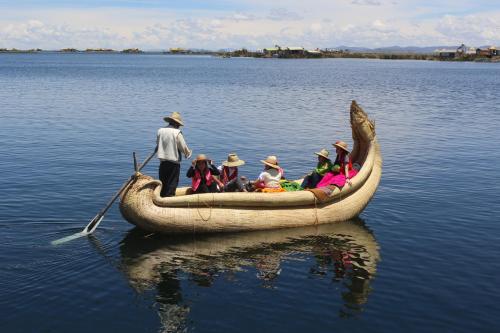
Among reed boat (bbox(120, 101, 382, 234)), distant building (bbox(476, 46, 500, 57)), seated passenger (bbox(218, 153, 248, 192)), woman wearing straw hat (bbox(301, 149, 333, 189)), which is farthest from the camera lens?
distant building (bbox(476, 46, 500, 57))

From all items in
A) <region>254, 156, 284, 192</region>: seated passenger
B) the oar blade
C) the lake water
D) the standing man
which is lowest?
the lake water

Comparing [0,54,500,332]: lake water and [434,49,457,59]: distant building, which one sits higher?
[434,49,457,59]: distant building

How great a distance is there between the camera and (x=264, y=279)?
461 inches

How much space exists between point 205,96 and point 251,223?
38.3m

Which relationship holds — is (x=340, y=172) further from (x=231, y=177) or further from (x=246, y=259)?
(x=246, y=259)

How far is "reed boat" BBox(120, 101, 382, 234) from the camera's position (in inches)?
519

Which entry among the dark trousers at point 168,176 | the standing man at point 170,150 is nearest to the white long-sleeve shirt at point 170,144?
the standing man at point 170,150

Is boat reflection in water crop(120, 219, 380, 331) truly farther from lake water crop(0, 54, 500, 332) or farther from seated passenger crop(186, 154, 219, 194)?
seated passenger crop(186, 154, 219, 194)

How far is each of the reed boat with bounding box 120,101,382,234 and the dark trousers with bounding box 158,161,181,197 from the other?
29cm

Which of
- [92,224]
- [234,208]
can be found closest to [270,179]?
[234,208]

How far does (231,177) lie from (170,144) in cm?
198

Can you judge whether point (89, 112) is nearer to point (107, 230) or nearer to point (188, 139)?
point (188, 139)

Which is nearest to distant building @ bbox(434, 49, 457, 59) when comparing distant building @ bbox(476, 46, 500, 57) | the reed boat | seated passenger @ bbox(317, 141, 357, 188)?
distant building @ bbox(476, 46, 500, 57)

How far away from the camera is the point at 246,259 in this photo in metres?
12.7
